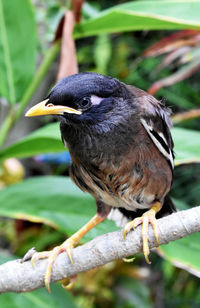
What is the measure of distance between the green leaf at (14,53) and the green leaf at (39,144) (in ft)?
0.76

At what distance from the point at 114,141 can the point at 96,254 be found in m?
0.36

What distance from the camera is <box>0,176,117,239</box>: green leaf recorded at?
76.5 inches

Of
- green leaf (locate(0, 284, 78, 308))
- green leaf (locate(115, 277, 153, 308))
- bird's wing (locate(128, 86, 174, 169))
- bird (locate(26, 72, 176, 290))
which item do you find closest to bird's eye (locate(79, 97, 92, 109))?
bird (locate(26, 72, 176, 290))

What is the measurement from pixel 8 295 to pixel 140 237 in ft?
2.43

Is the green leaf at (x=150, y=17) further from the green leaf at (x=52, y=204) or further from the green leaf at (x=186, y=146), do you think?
the green leaf at (x=52, y=204)

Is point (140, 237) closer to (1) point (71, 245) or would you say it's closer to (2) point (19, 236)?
(1) point (71, 245)

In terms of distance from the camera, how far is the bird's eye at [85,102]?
138cm

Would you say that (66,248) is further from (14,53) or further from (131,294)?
(131,294)

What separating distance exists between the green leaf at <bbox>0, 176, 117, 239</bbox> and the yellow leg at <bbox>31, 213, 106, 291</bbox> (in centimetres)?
8

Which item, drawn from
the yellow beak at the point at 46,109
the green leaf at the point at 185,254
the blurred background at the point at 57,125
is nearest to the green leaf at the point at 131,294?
the blurred background at the point at 57,125

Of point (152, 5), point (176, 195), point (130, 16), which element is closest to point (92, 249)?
point (130, 16)

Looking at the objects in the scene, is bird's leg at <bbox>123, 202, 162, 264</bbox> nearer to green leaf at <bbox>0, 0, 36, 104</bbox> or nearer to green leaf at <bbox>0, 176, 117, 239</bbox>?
green leaf at <bbox>0, 176, 117, 239</bbox>

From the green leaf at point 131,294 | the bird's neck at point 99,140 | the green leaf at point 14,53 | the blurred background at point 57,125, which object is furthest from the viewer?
the green leaf at point 131,294

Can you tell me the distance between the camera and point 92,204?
2.07 m
